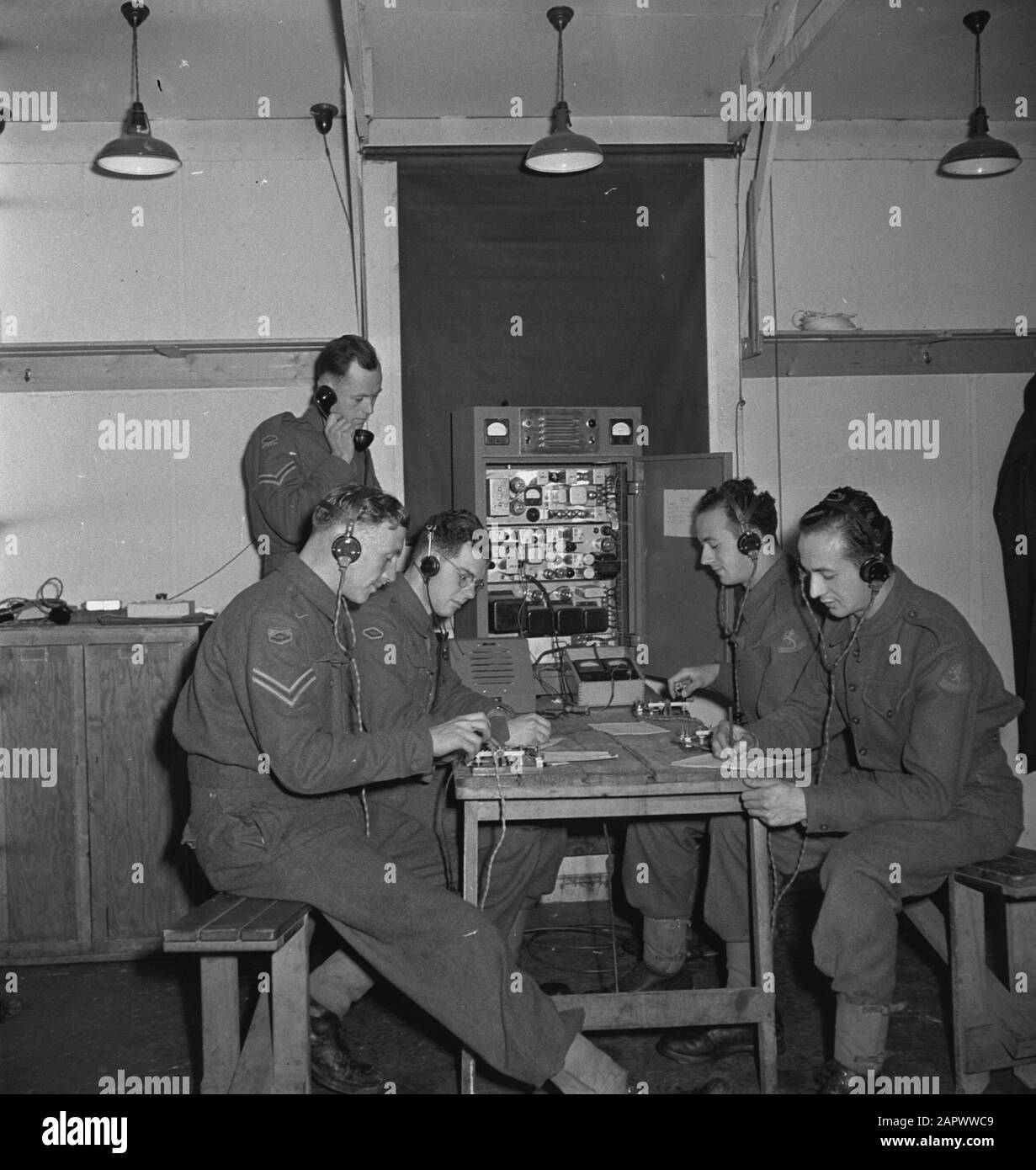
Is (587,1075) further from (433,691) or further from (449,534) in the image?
(449,534)

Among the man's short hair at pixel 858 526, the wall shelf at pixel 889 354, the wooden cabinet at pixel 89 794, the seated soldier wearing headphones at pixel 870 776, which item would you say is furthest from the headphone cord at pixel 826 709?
the wooden cabinet at pixel 89 794

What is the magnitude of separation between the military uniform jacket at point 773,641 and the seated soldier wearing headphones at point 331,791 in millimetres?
1084

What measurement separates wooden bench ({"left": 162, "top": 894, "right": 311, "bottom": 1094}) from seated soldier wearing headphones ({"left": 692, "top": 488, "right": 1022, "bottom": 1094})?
115 cm

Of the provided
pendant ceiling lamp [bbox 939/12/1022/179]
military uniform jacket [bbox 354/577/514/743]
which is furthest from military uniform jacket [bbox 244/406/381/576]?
pendant ceiling lamp [bbox 939/12/1022/179]

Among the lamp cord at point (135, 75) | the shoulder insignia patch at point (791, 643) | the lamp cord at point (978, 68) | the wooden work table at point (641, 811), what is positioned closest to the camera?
the wooden work table at point (641, 811)

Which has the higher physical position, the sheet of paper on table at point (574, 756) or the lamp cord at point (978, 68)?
the lamp cord at point (978, 68)

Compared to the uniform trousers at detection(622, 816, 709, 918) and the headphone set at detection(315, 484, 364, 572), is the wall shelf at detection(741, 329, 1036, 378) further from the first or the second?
the headphone set at detection(315, 484, 364, 572)

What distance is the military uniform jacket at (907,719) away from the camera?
2.77 m

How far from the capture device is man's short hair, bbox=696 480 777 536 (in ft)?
12.0

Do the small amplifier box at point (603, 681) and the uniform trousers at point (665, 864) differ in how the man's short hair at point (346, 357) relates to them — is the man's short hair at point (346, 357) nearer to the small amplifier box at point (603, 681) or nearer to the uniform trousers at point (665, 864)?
the small amplifier box at point (603, 681)

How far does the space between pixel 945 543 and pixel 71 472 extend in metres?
3.96

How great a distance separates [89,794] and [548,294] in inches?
110

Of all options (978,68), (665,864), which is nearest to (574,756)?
(665,864)

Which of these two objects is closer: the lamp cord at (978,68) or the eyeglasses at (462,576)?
the eyeglasses at (462,576)
